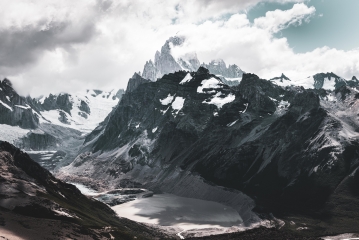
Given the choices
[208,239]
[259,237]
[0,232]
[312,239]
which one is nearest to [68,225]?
[0,232]

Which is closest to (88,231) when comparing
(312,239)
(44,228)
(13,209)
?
(44,228)

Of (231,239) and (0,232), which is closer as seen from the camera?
(0,232)

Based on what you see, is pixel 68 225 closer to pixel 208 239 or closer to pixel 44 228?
pixel 44 228

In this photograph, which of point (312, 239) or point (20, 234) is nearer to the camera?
point (20, 234)

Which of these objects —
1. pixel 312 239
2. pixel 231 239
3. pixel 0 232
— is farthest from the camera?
pixel 231 239

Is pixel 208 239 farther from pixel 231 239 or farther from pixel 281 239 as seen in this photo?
pixel 281 239

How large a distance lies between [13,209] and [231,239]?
3802 inches

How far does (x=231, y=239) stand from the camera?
193 metres

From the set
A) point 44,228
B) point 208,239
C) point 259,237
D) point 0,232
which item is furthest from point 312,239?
point 0,232

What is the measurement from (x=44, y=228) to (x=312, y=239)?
10722cm

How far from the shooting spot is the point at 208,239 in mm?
199000

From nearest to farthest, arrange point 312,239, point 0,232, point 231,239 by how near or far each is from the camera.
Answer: point 0,232 → point 312,239 → point 231,239

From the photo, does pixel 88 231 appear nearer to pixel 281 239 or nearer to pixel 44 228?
pixel 44 228

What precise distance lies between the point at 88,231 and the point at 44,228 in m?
21.8
